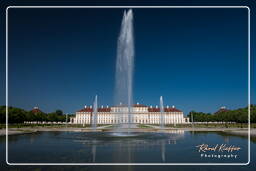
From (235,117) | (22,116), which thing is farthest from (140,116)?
(22,116)

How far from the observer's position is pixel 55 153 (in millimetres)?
11766

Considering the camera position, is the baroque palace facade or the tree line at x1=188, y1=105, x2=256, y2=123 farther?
the baroque palace facade

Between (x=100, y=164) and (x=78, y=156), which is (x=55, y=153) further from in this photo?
(x=100, y=164)

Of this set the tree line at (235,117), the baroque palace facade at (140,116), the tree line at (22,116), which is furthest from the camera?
the baroque palace facade at (140,116)

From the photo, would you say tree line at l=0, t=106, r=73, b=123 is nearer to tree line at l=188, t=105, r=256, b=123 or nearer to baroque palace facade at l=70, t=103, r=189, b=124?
baroque palace facade at l=70, t=103, r=189, b=124

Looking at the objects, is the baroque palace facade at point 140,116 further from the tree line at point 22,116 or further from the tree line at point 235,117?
the tree line at point 22,116

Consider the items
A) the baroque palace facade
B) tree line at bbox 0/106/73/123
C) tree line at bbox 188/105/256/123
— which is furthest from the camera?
the baroque palace facade

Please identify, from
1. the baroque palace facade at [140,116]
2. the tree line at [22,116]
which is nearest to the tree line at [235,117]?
the baroque palace facade at [140,116]

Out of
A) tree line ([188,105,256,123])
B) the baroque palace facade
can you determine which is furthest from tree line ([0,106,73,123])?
tree line ([188,105,256,123])

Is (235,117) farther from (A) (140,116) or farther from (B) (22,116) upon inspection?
(A) (140,116)

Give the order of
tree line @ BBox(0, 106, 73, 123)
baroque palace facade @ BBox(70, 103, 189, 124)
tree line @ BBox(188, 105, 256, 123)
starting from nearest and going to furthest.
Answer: tree line @ BBox(0, 106, 73, 123), tree line @ BBox(188, 105, 256, 123), baroque palace facade @ BBox(70, 103, 189, 124)

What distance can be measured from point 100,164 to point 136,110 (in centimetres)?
8539

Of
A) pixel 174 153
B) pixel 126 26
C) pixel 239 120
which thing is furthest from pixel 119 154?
pixel 239 120

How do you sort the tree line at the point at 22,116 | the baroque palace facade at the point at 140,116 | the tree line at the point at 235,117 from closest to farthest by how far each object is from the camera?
1. the tree line at the point at 22,116
2. the tree line at the point at 235,117
3. the baroque palace facade at the point at 140,116
